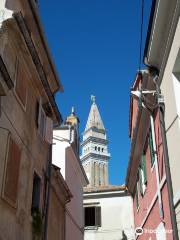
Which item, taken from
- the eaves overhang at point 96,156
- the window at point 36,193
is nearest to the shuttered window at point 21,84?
the window at point 36,193

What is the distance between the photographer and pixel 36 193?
10.3 m

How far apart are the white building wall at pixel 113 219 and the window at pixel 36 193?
44.6 ft

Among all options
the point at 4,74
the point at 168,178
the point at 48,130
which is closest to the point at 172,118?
the point at 168,178

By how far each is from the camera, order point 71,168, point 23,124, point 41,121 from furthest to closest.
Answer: point 71,168 < point 41,121 < point 23,124

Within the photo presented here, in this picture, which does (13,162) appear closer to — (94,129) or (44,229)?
(44,229)

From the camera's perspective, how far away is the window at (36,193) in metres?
10.0

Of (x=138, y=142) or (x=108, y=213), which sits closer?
(x=138, y=142)

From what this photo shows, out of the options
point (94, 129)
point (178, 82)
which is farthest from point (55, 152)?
point (94, 129)

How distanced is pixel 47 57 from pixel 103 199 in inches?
569

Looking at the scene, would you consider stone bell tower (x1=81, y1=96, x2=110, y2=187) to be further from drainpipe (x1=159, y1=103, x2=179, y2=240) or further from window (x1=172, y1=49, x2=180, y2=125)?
window (x1=172, y1=49, x2=180, y2=125)

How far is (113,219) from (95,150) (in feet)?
331

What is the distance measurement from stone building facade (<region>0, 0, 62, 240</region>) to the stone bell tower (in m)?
103

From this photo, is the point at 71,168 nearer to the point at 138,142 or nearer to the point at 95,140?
the point at 138,142

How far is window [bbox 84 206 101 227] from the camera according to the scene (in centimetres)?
2381
